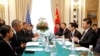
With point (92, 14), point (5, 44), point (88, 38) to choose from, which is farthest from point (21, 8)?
point (5, 44)

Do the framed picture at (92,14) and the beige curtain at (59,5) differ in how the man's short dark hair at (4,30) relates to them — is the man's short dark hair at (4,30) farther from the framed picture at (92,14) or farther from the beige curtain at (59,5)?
the framed picture at (92,14)

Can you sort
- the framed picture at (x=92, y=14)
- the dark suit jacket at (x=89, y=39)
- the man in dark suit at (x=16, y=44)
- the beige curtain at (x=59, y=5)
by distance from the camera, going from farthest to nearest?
the beige curtain at (x=59, y=5), the framed picture at (x=92, y=14), the dark suit jacket at (x=89, y=39), the man in dark suit at (x=16, y=44)

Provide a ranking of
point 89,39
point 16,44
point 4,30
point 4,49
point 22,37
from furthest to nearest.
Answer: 1. point 22,37
2. point 89,39
3. point 16,44
4. point 4,30
5. point 4,49

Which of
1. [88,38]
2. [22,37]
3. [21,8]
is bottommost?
[22,37]

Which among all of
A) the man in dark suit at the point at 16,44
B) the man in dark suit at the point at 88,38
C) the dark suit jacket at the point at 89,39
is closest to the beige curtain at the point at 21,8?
the man in dark suit at the point at 16,44

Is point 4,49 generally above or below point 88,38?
above

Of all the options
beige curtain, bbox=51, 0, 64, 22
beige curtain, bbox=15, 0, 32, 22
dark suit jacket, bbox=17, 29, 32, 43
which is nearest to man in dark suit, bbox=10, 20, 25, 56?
dark suit jacket, bbox=17, 29, 32, 43

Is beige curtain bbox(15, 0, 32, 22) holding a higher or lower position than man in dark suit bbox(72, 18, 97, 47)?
higher

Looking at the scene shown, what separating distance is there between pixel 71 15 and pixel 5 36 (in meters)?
7.61

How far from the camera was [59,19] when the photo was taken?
11188 mm

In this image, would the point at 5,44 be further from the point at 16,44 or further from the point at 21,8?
the point at 21,8

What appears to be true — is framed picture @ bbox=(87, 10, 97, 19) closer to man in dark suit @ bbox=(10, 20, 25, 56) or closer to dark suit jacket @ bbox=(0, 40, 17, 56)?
man in dark suit @ bbox=(10, 20, 25, 56)

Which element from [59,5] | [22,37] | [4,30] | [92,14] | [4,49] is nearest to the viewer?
[4,49]

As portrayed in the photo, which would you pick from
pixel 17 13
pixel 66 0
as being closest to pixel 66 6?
pixel 66 0
